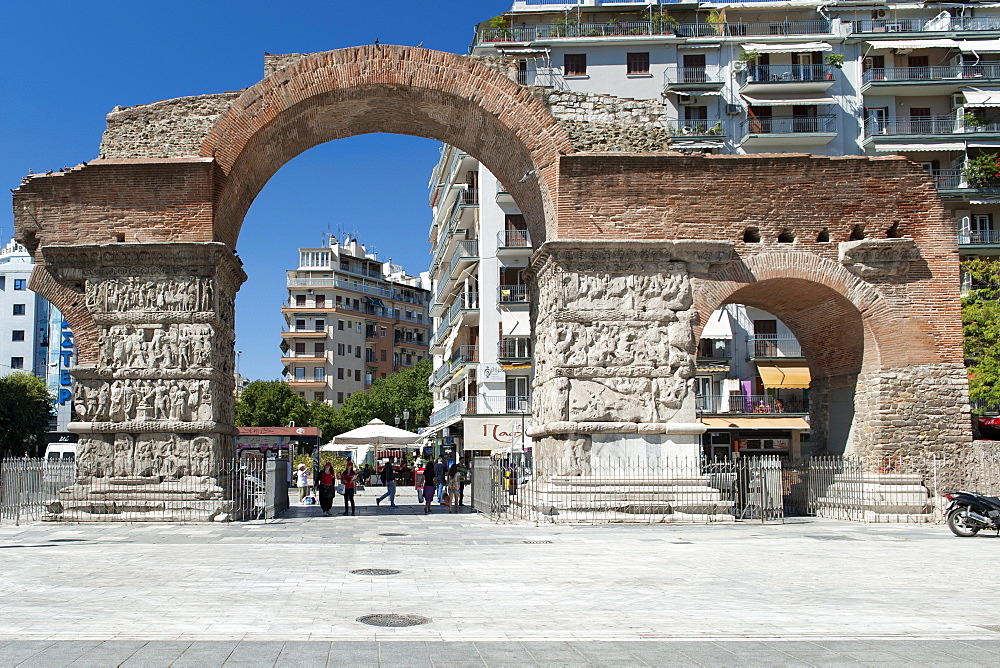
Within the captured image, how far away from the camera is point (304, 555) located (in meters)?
12.1

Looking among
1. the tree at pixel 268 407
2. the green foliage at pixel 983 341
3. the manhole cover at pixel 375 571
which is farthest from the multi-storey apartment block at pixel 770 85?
the manhole cover at pixel 375 571

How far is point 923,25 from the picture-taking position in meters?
43.2

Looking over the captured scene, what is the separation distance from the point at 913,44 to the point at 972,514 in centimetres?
3179

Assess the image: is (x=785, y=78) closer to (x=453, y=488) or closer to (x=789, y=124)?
(x=789, y=124)

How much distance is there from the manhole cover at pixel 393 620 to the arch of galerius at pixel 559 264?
983 centimetres

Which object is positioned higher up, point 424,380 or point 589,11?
point 589,11

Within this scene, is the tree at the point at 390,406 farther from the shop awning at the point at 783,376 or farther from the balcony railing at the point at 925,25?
the balcony railing at the point at 925,25

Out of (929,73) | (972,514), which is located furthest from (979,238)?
(972,514)

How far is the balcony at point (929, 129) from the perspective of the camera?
132 feet

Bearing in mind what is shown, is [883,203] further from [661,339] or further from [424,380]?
[424,380]

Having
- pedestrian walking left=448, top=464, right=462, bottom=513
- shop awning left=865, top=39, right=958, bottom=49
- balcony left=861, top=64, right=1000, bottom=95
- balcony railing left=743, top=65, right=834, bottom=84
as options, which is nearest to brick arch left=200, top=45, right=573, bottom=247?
pedestrian walking left=448, top=464, right=462, bottom=513

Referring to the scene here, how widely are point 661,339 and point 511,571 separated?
26.4ft

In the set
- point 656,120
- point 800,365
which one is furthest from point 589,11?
point 656,120

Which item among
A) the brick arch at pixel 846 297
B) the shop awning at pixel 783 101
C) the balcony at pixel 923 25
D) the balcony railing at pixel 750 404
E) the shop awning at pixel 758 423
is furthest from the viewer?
the balcony at pixel 923 25
